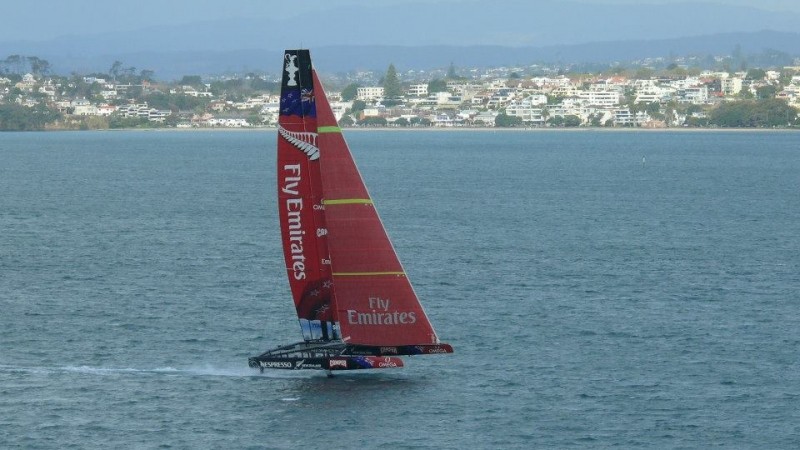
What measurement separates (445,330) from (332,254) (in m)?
11.2

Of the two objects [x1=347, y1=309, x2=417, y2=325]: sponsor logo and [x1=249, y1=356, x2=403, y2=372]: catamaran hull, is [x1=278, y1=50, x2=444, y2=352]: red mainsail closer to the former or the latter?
[x1=347, y1=309, x2=417, y2=325]: sponsor logo

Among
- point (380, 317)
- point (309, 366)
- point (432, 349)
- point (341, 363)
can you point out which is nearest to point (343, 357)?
point (341, 363)

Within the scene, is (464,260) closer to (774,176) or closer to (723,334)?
(723,334)

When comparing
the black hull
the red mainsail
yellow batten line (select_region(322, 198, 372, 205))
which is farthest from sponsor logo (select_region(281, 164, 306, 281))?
the black hull

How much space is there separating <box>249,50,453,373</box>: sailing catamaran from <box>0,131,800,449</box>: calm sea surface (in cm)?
106

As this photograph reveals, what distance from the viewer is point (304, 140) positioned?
4172 cm

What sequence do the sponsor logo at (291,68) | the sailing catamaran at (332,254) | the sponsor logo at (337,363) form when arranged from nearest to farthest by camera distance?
the sponsor logo at (291,68) < the sailing catamaran at (332,254) < the sponsor logo at (337,363)

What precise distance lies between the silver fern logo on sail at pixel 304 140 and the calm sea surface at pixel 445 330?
6632mm

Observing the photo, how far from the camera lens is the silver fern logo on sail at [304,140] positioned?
41.7 meters

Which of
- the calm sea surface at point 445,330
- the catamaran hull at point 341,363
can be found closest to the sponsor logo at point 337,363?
the catamaran hull at point 341,363

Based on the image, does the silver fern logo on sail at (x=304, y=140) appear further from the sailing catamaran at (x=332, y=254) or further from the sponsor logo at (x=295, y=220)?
the sponsor logo at (x=295, y=220)

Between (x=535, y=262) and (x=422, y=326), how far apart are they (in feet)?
95.6

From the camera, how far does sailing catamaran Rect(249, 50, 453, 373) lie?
4141 cm

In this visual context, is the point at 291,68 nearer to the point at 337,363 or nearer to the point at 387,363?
the point at 337,363
